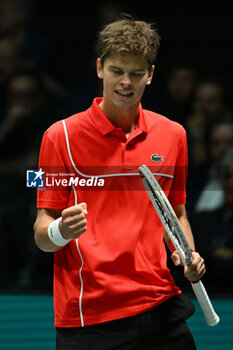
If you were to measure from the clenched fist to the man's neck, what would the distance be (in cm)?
42

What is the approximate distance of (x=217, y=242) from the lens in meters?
3.85

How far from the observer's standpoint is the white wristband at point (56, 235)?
2.15m

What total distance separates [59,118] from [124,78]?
2.03m

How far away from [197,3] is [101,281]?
10.00 feet

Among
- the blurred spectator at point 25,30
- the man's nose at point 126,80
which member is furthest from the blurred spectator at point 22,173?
the man's nose at point 126,80

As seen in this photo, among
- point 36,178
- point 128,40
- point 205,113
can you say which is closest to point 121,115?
point 128,40

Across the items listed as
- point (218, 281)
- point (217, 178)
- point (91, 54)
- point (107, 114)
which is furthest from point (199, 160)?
point (107, 114)

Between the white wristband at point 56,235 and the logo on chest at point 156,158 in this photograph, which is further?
the logo on chest at point 156,158

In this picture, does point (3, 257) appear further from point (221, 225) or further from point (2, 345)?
point (221, 225)

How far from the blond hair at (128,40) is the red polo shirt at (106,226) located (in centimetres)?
22

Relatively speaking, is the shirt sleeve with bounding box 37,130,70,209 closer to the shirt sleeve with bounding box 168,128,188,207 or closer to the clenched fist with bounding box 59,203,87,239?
the clenched fist with bounding box 59,203,87,239

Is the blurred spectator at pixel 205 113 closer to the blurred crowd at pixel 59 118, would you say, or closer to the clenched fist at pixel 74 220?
the blurred crowd at pixel 59 118

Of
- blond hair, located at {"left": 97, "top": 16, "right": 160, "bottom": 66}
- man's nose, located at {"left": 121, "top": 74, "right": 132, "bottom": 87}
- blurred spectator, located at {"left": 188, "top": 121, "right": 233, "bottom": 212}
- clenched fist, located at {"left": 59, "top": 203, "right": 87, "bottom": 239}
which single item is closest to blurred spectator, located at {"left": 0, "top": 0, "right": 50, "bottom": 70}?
blurred spectator, located at {"left": 188, "top": 121, "right": 233, "bottom": 212}

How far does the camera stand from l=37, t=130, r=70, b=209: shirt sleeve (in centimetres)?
227
